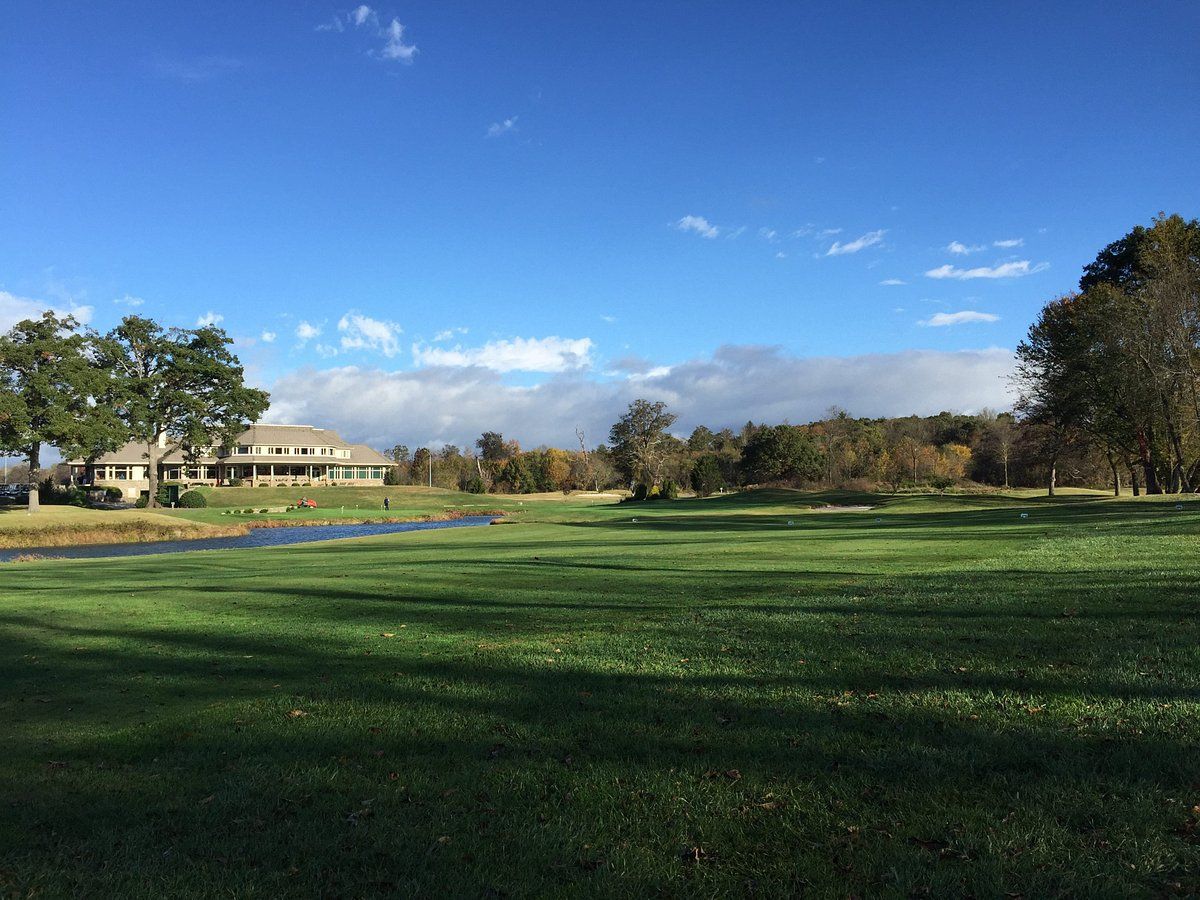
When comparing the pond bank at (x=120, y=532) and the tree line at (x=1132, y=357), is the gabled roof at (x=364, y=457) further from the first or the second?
A: the tree line at (x=1132, y=357)

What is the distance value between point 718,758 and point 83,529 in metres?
51.9

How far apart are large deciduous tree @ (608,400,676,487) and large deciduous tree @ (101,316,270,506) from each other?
42429mm

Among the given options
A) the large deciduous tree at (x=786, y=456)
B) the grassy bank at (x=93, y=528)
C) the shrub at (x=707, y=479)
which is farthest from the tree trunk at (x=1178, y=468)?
the grassy bank at (x=93, y=528)

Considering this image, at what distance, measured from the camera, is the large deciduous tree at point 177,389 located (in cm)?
6406

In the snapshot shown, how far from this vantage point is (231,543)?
4316 centimetres

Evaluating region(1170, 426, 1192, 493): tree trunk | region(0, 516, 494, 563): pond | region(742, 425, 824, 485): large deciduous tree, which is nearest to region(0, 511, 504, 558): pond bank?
region(0, 516, 494, 563): pond

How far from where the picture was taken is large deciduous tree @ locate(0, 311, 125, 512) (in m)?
51.2

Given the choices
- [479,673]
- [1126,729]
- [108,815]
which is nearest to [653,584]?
[479,673]

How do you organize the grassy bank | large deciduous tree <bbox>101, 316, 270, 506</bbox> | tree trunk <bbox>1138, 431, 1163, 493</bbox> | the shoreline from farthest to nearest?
large deciduous tree <bbox>101, 316, 270, 506</bbox>
tree trunk <bbox>1138, 431, 1163, 493</bbox>
the grassy bank
the shoreline

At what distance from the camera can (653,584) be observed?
13.4 m

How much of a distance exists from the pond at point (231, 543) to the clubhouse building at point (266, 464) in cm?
4066

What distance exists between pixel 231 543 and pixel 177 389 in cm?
3255

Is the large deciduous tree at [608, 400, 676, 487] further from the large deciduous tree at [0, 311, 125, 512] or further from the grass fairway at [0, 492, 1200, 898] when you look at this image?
the grass fairway at [0, 492, 1200, 898]

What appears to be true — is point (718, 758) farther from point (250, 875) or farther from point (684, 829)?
point (250, 875)
